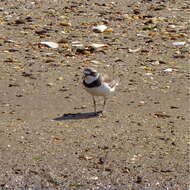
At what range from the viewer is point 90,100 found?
417 inches

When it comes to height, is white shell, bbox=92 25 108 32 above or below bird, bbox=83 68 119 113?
below

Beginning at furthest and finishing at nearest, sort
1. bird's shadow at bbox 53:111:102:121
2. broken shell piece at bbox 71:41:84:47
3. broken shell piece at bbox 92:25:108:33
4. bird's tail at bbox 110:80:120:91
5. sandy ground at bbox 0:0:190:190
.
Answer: broken shell piece at bbox 92:25:108:33
broken shell piece at bbox 71:41:84:47
bird's tail at bbox 110:80:120:91
bird's shadow at bbox 53:111:102:121
sandy ground at bbox 0:0:190:190

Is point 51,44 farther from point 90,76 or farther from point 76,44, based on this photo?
point 90,76

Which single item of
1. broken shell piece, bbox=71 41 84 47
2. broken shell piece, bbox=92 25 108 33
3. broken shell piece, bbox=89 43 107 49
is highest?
broken shell piece, bbox=89 43 107 49

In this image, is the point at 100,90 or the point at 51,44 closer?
the point at 100,90

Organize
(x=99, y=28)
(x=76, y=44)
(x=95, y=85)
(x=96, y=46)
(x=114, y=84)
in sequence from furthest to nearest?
1. (x=99, y=28)
2. (x=76, y=44)
3. (x=96, y=46)
4. (x=114, y=84)
5. (x=95, y=85)

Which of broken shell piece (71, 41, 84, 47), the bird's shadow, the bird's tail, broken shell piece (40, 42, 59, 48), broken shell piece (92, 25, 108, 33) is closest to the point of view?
the bird's shadow

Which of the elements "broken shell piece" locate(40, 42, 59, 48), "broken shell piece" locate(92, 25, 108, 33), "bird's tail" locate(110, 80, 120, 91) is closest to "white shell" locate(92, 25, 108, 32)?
"broken shell piece" locate(92, 25, 108, 33)

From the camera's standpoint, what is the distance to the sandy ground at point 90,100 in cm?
855

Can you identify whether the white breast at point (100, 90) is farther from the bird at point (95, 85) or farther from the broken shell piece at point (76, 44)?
the broken shell piece at point (76, 44)

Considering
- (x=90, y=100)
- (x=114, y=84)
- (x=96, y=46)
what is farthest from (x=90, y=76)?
(x=96, y=46)

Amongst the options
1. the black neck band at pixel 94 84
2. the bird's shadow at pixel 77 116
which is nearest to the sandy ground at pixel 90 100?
the bird's shadow at pixel 77 116

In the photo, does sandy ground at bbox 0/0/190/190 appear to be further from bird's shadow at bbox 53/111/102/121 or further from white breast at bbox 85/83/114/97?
white breast at bbox 85/83/114/97

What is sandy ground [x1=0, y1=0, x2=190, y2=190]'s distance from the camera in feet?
28.0
